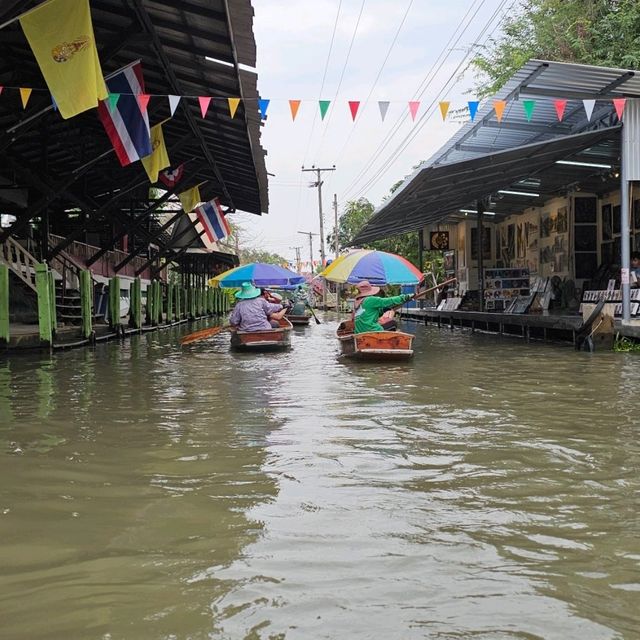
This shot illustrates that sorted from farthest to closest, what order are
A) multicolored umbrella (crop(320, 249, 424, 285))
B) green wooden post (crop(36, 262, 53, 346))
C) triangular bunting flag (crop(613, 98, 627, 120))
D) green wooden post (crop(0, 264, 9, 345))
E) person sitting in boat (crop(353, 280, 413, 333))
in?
multicolored umbrella (crop(320, 249, 424, 285)) → green wooden post (crop(36, 262, 53, 346)) → green wooden post (crop(0, 264, 9, 345)) → person sitting in boat (crop(353, 280, 413, 333)) → triangular bunting flag (crop(613, 98, 627, 120))

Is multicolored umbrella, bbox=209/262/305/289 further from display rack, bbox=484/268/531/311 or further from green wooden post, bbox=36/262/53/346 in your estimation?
display rack, bbox=484/268/531/311

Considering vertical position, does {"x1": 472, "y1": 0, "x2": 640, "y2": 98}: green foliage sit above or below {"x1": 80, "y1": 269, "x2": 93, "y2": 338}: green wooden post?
above

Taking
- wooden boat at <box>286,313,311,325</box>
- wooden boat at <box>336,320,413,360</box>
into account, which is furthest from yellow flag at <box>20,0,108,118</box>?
wooden boat at <box>286,313,311,325</box>

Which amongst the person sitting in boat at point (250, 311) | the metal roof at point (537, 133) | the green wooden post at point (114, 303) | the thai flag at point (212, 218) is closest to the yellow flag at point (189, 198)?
the thai flag at point (212, 218)

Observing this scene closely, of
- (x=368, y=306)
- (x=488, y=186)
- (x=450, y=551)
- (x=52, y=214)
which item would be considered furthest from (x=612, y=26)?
(x=450, y=551)

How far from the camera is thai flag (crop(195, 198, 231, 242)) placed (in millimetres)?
23234

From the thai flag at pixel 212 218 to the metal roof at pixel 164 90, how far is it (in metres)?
1.13

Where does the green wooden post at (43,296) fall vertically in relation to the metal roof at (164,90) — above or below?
below

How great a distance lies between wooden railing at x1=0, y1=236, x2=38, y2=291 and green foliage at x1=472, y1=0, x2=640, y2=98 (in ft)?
56.1

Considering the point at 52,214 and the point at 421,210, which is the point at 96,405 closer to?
the point at 421,210

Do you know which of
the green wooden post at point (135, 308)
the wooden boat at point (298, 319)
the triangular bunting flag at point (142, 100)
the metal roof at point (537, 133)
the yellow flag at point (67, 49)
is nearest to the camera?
the yellow flag at point (67, 49)

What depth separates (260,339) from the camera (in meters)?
15.9

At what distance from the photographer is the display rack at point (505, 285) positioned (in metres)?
23.3

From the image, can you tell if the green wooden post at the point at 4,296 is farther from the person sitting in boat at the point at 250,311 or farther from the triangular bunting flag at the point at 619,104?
the triangular bunting flag at the point at 619,104
